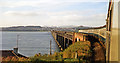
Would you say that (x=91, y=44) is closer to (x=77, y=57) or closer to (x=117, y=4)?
(x=77, y=57)

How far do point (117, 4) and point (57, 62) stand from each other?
3.86 meters

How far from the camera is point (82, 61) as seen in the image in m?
5.42

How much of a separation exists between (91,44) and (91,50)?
31.5 inches

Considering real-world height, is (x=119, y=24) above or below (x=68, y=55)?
above

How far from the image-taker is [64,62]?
5.67m

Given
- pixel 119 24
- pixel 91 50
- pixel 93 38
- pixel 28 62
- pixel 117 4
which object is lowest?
pixel 28 62

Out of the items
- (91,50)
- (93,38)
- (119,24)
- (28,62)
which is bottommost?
(28,62)

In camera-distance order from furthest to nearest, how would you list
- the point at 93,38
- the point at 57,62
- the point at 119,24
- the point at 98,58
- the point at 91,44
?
the point at 93,38 → the point at 91,44 → the point at 57,62 → the point at 98,58 → the point at 119,24

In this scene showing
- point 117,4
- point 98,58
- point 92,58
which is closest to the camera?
point 117,4

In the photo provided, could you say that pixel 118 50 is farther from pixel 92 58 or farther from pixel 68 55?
pixel 68 55

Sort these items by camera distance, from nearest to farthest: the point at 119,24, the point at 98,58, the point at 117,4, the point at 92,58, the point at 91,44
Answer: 1. the point at 119,24
2. the point at 117,4
3. the point at 98,58
4. the point at 92,58
5. the point at 91,44

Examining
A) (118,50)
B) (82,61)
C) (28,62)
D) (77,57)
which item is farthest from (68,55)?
(118,50)

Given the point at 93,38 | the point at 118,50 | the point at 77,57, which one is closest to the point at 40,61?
the point at 77,57

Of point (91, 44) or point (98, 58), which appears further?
point (91, 44)
